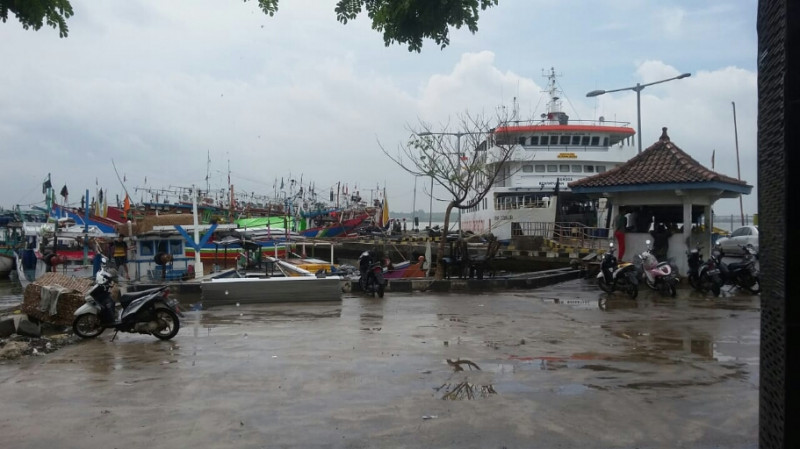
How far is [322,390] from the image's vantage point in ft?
19.4

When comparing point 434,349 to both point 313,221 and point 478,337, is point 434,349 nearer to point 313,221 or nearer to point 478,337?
point 478,337

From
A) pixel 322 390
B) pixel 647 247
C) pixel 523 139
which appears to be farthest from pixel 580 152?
pixel 322 390

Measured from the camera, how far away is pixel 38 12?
4324mm

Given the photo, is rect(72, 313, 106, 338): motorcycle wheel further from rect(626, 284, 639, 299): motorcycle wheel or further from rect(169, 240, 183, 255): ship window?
rect(169, 240, 183, 255): ship window

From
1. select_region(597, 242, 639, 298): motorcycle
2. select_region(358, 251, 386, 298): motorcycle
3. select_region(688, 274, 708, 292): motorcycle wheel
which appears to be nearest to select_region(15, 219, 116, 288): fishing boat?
select_region(358, 251, 386, 298): motorcycle

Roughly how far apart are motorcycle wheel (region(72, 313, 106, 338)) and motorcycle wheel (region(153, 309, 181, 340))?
3.09 feet

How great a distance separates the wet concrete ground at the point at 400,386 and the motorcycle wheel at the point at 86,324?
0.22 meters

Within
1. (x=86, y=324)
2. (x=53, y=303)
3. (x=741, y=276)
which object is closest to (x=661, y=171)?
(x=741, y=276)

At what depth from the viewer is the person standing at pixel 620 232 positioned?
17.1m

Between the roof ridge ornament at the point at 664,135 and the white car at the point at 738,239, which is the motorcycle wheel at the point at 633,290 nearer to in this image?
the roof ridge ornament at the point at 664,135

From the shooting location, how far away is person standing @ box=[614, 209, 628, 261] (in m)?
17.1

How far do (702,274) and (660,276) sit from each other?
4.12 feet

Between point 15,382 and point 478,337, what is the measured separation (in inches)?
213

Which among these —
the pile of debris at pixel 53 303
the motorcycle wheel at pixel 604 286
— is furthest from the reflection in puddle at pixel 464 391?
the motorcycle wheel at pixel 604 286
